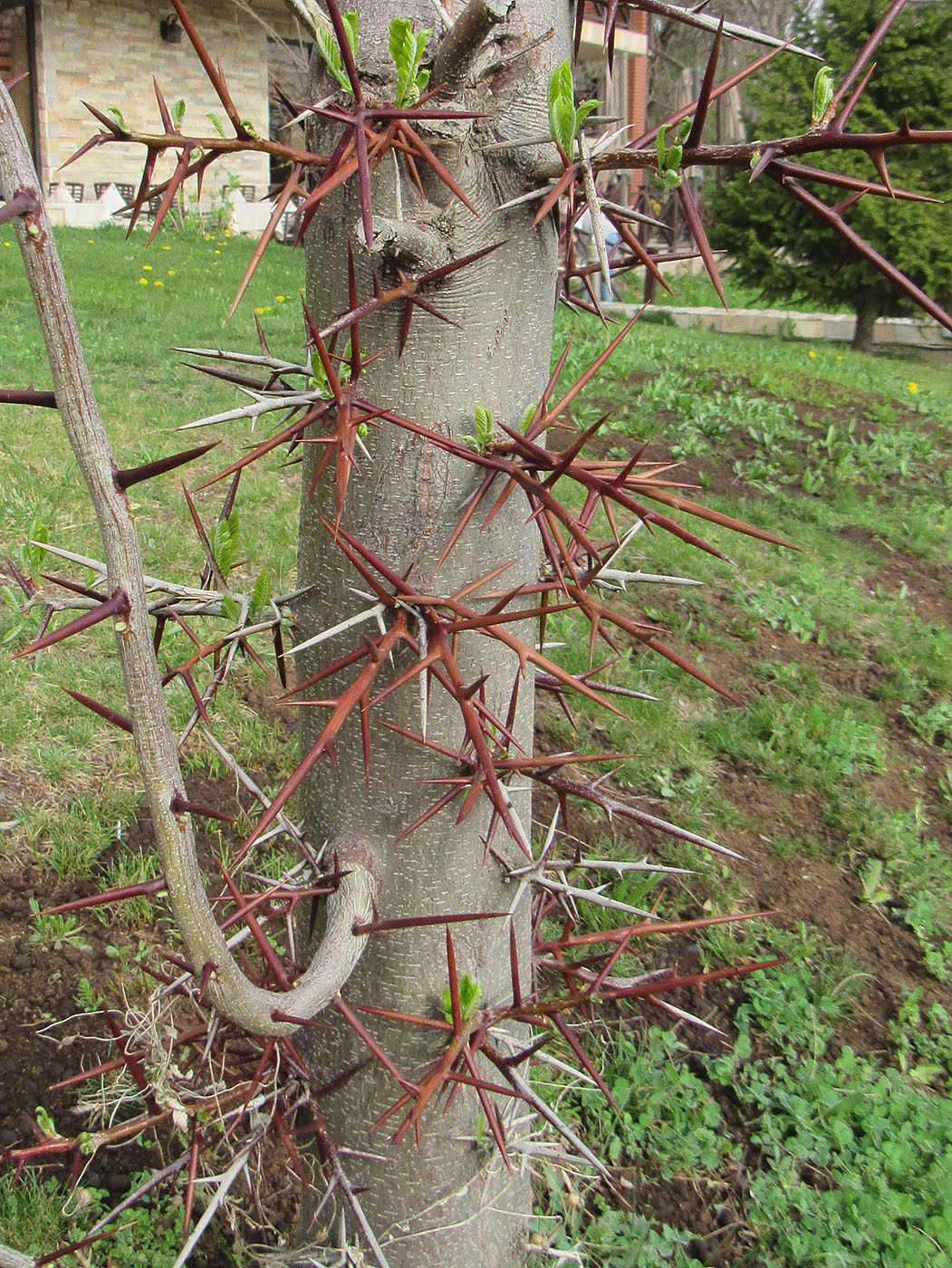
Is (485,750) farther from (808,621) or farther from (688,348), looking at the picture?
(688,348)

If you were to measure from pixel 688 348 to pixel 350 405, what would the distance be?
7.31 m

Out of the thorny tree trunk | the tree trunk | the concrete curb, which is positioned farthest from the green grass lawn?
the concrete curb

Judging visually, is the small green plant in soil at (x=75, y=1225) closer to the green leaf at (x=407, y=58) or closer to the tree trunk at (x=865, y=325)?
the green leaf at (x=407, y=58)

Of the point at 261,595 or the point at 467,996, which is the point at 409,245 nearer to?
the point at 261,595

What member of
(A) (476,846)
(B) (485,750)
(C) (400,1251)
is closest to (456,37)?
(B) (485,750)

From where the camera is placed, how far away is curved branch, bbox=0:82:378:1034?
63 centimetres

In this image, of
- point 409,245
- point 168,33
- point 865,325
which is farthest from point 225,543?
point 168,33

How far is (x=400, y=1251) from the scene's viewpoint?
1.49 meters

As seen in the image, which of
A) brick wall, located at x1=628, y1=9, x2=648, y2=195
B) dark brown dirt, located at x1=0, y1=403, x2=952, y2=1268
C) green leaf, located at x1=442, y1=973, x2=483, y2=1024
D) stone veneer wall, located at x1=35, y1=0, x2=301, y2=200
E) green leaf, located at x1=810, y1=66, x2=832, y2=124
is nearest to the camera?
green leaf, located at x1=810, y1=66, x2=832, y2=124

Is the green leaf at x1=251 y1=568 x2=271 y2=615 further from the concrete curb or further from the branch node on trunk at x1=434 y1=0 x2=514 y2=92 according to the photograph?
the concrete curb

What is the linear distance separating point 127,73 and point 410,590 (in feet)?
54.4

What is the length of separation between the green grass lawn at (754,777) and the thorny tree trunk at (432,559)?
34 cm

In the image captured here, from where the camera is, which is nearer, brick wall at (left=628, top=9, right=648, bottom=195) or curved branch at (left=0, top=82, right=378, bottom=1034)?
curved branch at (left=0, top=82, right=378, bottom=1034)

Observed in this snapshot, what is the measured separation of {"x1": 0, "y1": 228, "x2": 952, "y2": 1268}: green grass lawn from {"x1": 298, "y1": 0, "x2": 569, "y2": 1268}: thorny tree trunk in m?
0.34
